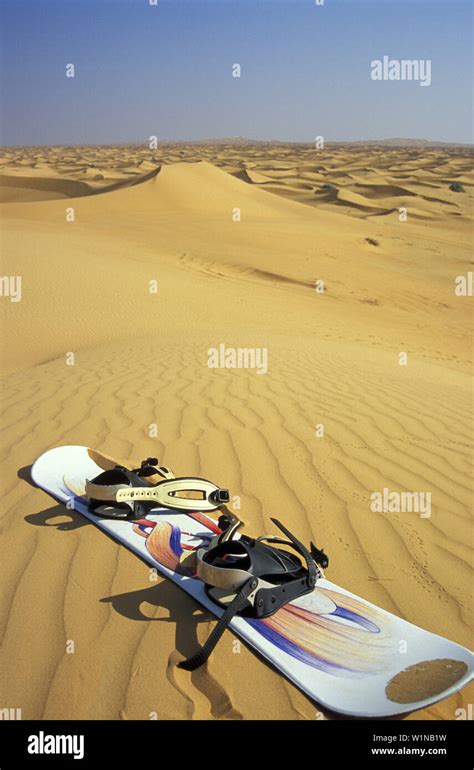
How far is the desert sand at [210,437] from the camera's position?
207 cm

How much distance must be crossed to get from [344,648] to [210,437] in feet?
7.17

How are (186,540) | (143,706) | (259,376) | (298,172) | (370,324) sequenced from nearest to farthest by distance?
(143,706) → (186,540) → (259,376) → (370,324) → (298,172)

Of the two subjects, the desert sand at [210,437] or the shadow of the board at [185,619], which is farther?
the desert sand at [210,437]

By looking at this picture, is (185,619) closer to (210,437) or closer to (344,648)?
(344,648)

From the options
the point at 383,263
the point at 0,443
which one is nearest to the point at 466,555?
the point at 0,443

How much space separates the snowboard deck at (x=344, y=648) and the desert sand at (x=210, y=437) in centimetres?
7

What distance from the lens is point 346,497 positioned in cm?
345

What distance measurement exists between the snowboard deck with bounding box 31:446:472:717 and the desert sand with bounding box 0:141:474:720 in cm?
7

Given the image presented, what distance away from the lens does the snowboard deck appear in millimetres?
1979

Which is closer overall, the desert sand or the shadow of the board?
the shadow of the board

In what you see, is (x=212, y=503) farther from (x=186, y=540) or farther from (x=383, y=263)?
(x=383, y=263)

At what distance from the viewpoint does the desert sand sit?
81.5 inches

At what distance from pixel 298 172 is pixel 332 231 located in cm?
3136

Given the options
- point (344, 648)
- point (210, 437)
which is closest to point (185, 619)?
point (344, 648)
